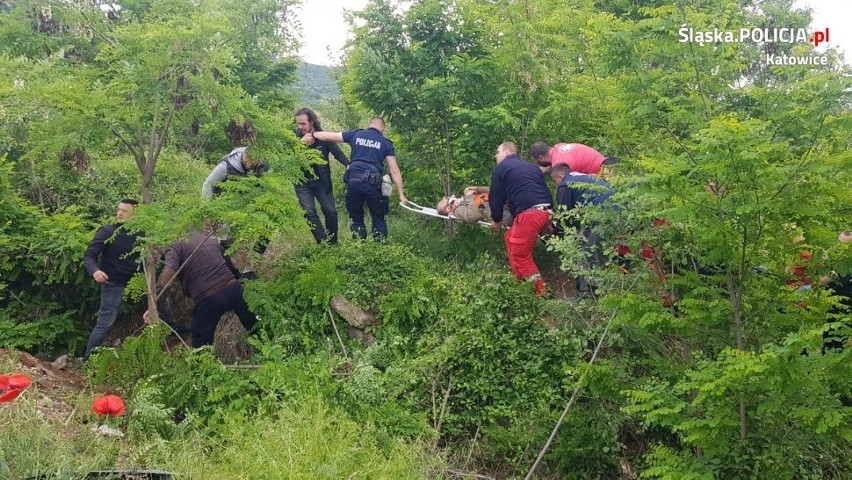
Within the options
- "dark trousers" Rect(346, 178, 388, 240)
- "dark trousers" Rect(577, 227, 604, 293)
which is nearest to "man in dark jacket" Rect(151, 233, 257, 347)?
"dark trousers" Rect(346, 178, 388, 240)

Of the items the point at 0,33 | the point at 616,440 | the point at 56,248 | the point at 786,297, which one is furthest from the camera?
the point at 0,33

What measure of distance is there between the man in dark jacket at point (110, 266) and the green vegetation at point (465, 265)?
44cm

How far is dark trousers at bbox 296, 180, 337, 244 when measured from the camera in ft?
26.7

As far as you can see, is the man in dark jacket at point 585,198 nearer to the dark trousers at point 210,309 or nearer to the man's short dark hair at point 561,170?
the man's short dark hair at point 561,170

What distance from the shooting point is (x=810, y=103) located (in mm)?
4289

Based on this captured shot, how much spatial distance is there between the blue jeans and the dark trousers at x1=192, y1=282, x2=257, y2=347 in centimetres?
101

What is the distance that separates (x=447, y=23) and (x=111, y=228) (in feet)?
16.1

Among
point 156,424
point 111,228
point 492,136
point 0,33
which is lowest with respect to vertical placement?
point 156,424

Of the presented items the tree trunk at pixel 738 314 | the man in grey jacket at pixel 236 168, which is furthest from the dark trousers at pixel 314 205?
the tree trunk at pixel 738 314

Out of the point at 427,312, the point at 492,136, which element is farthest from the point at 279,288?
the point at 492,136

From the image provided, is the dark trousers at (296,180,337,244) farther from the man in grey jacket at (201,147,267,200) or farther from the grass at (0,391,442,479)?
the grass at (0,391,442,479)

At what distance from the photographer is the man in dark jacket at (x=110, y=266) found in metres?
6.73

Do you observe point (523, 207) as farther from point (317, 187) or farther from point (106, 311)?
point (106, 311)

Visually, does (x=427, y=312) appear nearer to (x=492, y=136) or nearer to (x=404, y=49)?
(x=492, y=136)
